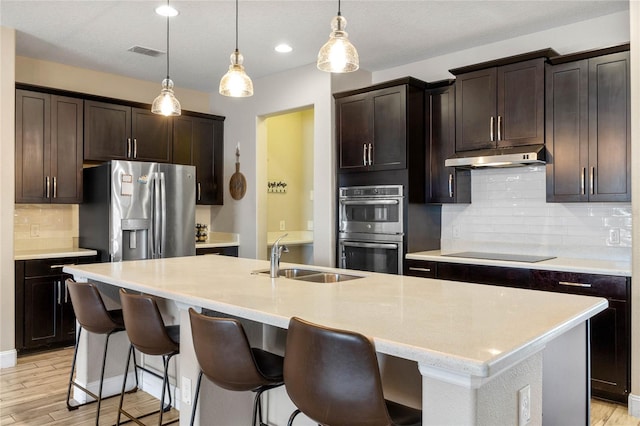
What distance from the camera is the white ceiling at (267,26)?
11.6 feet

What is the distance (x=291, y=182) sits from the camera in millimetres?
6711

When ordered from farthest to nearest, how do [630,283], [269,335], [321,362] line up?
[630,283]
[269,335]
[321,362]

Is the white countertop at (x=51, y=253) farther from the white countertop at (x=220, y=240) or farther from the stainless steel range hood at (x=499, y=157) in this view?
the stainless steel range hood at (x=499, y=157)

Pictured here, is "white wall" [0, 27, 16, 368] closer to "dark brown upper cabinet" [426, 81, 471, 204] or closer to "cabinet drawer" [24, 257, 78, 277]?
"cabinet drawer" [24, 257, 78, 277]

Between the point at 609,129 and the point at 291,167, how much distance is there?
4.06 m

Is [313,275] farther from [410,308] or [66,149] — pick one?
[66,149]

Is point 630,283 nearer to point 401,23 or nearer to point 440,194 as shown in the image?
point 440,194

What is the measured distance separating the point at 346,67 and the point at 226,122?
12.9ft

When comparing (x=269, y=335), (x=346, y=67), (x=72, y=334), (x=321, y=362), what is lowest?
(x=72, y=334)

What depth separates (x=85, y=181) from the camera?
498 centimetres

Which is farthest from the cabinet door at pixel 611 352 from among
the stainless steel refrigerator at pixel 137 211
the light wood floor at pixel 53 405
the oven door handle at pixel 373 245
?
the stainless steel refrigerator at pixel 137 211

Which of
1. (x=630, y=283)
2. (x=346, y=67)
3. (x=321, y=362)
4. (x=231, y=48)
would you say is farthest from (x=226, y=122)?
(x=321, y=362)

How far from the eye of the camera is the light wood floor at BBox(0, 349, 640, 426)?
2.97 meters

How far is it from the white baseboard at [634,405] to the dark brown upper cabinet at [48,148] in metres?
4.86
